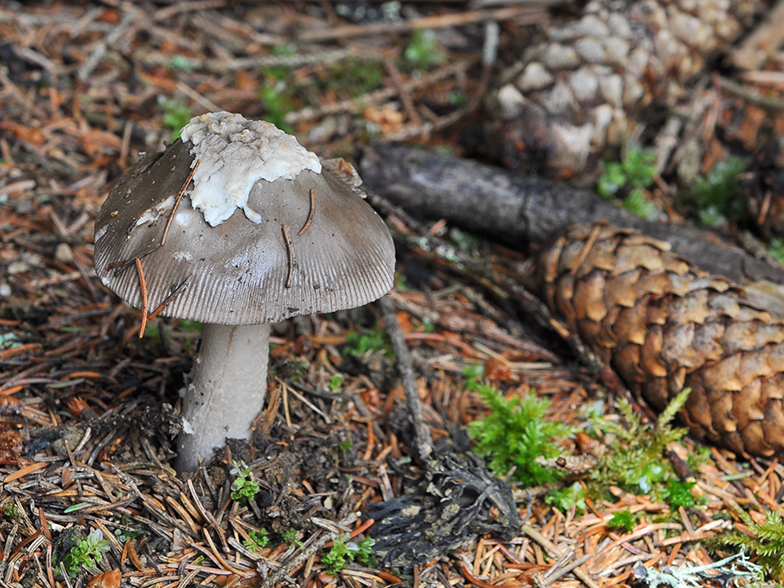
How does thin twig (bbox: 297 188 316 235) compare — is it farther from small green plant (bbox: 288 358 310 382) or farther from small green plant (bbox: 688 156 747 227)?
small green plant (bbox: 688 156 747 227)

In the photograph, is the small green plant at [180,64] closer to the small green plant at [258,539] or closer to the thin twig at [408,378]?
the thin twig at [408,378]

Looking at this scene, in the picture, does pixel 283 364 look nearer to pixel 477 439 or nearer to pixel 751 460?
pixel 477 439

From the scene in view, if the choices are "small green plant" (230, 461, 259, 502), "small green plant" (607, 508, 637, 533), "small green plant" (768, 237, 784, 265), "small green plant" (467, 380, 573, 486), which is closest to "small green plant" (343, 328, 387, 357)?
"small green plant" (467, 380, 573, 486)

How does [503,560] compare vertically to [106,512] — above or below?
below

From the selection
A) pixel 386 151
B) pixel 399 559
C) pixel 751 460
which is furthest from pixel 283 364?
pixel 751 460

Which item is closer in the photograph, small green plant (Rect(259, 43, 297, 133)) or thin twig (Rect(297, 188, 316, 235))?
thin twig (Rect(297, 188, 316, 235))

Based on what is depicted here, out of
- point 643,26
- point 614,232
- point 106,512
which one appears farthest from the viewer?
point 643,26

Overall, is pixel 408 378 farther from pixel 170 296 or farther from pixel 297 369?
pixel 170 296
